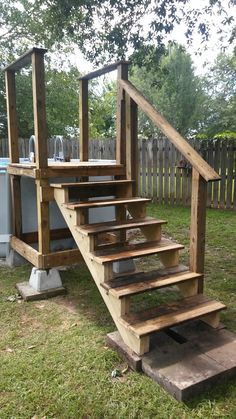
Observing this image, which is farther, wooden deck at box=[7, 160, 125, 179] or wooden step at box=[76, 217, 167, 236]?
wooden deck at box=[7, 160, 125, 179]

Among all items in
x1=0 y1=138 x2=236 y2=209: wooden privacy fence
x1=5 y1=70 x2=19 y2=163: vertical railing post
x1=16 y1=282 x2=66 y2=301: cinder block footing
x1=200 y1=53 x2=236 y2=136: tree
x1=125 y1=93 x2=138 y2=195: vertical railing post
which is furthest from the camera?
x1=200 y1=53 x2=236 y2=136: tree

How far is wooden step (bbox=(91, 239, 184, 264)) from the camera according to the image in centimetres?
252

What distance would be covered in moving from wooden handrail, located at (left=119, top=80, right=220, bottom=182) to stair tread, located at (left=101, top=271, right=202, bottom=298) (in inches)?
29.3

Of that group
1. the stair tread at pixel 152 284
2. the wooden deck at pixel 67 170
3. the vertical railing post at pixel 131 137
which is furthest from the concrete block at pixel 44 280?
the vertical railing post at pixel 131 137

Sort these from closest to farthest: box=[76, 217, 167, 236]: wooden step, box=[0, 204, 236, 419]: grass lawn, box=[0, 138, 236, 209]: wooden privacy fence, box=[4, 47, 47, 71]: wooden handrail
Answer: box=[0, 204, 236, 419]: grass lawn → box=[76, 217, 167, 236]: wooden step → box=[4, 47, 47, 71]: wooden handrail → box=[0, 138, 236, 209]: wooden privacy fence

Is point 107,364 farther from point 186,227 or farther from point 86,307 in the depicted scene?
point 186,227

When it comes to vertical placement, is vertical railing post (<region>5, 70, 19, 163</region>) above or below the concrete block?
above

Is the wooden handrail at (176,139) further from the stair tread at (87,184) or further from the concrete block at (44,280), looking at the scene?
the concrete block at (44,280)

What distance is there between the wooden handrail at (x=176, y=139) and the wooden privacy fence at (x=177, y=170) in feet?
14.1

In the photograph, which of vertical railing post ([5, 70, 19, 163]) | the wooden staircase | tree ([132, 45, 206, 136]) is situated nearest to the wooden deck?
the wooden staircase

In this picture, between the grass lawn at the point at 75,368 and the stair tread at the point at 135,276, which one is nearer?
the grass lawn at the point at 75,368

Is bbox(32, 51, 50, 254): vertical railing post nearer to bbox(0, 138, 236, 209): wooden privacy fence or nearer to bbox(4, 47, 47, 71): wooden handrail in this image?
bbox(4, 47, 47, 71): wooden handrail

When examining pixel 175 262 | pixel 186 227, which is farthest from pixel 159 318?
pixel 186 227

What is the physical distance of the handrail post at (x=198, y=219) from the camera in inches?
97.7
